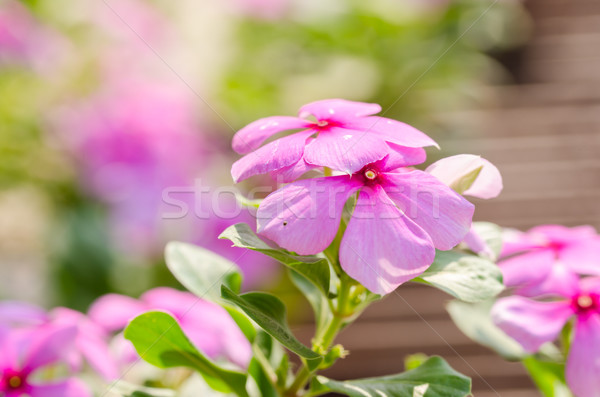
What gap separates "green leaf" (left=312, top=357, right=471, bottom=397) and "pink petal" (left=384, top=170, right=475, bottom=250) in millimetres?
98

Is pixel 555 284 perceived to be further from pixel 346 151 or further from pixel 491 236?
pixel 346 151

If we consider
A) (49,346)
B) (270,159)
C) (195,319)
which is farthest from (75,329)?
(270,159)

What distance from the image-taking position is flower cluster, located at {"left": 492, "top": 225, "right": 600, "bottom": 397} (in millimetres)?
452

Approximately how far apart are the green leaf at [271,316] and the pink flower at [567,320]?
16 centimetres

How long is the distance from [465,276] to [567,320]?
0.13 metres

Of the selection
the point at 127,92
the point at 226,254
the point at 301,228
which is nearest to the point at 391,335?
the point at 226,254

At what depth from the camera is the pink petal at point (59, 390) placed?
0.48 metres

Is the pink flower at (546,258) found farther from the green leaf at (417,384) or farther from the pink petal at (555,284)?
the green leaf at (417,384)

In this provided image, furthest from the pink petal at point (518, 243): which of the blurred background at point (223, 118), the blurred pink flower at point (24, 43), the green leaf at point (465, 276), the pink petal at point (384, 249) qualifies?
the blurred pink flower at point (24, 43)

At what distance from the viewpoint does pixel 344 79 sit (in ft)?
6.14

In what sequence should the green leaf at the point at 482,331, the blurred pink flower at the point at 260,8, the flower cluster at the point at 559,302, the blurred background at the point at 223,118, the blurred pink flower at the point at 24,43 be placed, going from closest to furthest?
the flower cluster at the point at 559,302 → the green leaf at the point at 482,331 → the blurred background at the point at 223,118 → the blurred pink flower at the point at 24,43 → the blurred pink flower at the point at 260,8

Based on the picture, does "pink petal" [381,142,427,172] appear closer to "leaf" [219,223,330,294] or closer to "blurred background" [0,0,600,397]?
"leaf" [219,223,330,294]

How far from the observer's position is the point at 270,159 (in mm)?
383

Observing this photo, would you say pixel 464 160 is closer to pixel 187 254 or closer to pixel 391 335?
pixel 187 254
